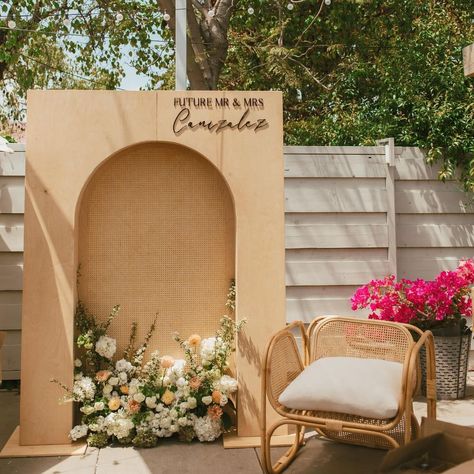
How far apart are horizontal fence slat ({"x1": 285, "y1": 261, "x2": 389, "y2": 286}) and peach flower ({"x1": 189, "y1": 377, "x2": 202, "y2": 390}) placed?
134 centimetres

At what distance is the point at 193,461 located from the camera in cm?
321

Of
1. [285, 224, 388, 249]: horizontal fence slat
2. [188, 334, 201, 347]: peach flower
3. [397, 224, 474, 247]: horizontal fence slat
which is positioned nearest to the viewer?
[188, 334, 201, 347]: peach flower

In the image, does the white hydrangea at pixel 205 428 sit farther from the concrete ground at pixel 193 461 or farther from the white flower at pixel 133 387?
the white flower at pixel 133 387

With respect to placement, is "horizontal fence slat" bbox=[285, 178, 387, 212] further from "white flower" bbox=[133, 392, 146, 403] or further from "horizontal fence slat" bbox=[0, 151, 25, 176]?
"horizontal fence slat" bbox=[0, 151, 25, 176]

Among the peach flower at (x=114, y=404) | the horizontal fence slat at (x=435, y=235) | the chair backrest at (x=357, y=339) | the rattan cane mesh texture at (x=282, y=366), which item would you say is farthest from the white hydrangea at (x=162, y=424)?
the horizontal fence slat at (x=435, y=235)

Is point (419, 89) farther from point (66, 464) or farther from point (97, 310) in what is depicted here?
point (66, 464)

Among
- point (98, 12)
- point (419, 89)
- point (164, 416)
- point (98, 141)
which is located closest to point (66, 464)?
point (164, 416)

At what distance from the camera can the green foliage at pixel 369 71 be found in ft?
16.1

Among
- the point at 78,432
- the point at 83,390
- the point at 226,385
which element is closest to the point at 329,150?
the point at 226,385

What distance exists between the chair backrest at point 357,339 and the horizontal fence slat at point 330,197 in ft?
4.63

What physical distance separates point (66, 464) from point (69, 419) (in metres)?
0.33

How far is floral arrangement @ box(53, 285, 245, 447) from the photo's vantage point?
3432 mm

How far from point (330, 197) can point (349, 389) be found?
Result: 2.16 m

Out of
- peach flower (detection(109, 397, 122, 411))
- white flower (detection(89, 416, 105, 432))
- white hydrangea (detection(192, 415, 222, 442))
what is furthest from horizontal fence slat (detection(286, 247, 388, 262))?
white flower (detection(89, 416, 105, 432))
